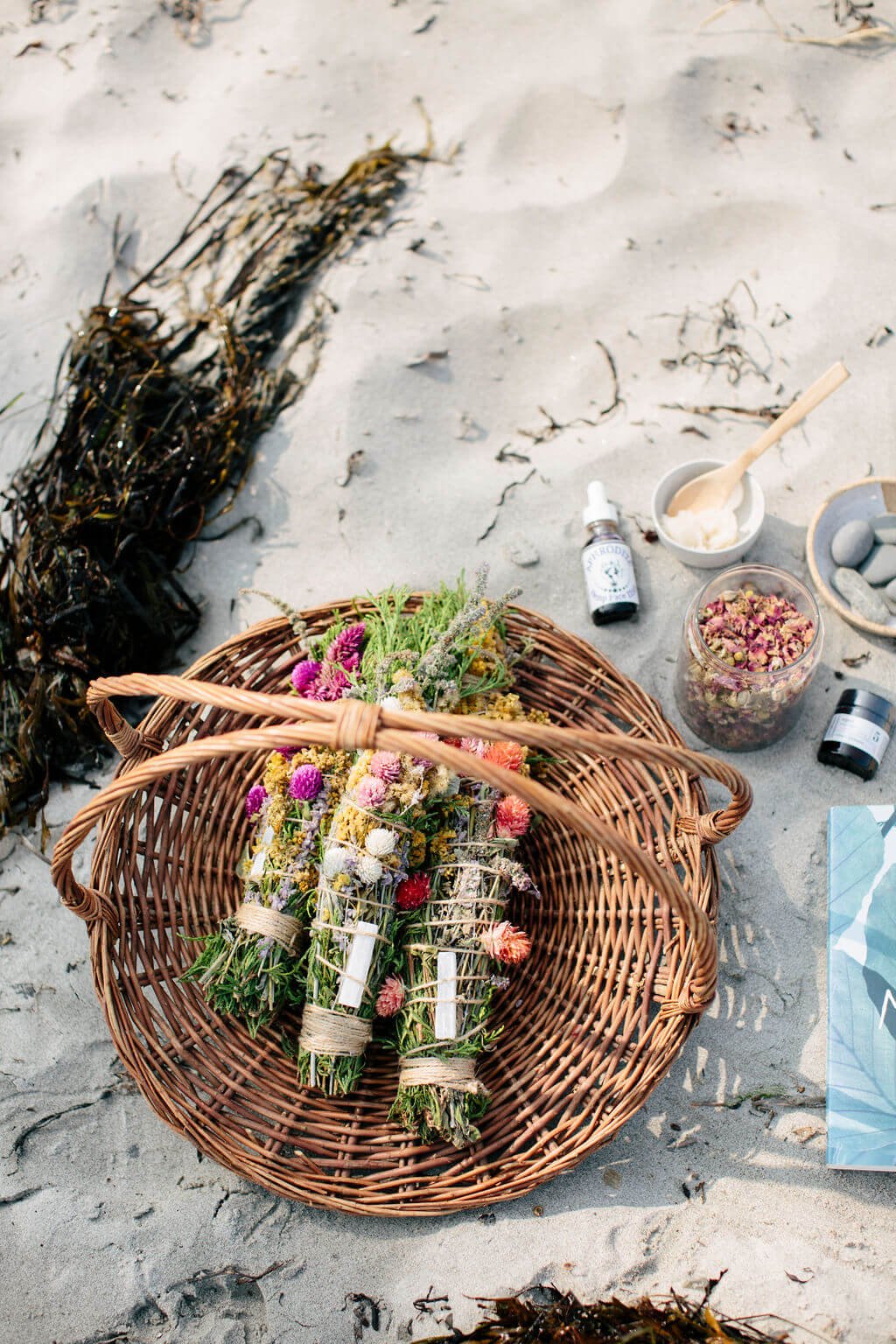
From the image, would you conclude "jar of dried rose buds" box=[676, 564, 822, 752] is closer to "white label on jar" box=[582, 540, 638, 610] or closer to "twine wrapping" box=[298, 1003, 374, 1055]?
"white label on jar" box=[582, 540, 638, 610]

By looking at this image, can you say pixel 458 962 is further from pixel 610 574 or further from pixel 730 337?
pixel 730 337

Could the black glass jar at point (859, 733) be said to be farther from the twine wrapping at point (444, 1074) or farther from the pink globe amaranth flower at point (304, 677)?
the pink globe amaranth flower at point (304, 677)

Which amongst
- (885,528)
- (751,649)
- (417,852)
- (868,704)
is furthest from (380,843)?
(885,528)

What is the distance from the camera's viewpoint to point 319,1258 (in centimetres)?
170

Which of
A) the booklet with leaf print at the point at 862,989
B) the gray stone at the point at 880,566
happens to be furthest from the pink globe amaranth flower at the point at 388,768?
the gray stone at the point at 880,566

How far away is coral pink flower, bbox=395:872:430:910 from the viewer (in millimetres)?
1676

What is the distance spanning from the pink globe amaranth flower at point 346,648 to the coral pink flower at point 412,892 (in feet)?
1.48

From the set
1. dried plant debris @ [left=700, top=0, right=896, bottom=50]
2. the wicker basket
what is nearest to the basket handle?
the wicker basket

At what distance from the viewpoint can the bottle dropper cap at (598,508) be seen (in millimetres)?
2117

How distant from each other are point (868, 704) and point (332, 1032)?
131cm

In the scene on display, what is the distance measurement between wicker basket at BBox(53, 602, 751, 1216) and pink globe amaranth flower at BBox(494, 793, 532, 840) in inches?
5.6

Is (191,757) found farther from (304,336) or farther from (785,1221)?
(304,336)

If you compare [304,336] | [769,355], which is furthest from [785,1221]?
[304,336]

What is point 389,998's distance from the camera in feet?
5.46
